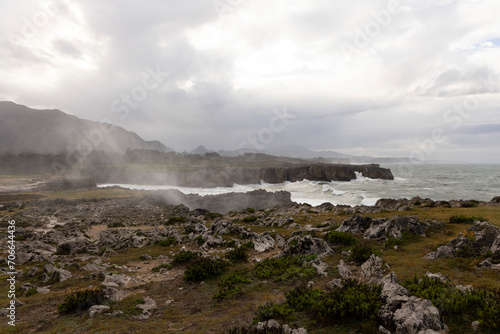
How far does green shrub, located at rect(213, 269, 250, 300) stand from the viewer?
9.98 metres

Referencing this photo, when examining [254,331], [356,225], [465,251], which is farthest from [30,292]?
[465,251]

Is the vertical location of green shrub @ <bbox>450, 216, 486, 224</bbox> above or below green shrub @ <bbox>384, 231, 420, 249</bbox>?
above

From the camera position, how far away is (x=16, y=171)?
132 meters

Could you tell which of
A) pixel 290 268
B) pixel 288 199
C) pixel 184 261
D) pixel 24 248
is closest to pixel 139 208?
pixel 24 248

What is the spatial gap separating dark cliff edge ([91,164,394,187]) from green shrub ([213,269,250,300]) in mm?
92168

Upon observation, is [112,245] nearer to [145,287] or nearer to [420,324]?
[145,287]

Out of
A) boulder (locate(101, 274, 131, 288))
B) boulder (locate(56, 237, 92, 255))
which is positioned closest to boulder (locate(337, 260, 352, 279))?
boulder (locate(101, 274, 131, 288))

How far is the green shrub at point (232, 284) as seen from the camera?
9977 mm

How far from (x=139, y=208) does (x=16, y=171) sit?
453 feet

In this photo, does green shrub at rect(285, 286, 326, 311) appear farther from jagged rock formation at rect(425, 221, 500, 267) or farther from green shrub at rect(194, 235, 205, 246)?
green shrub at rect(194, 235, 205, 246)

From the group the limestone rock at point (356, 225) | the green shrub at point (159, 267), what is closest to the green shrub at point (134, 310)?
the green shrub at point (159, 267)

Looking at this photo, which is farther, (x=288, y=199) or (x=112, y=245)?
(x=288, y=199)

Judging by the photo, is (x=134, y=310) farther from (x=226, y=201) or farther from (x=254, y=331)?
(x=226, y=201)

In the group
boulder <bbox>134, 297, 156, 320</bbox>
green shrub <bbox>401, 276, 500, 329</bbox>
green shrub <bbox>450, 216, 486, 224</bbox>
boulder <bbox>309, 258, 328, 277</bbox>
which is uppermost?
green shrub <bbox>401, 276, 500, 329</bbox>
